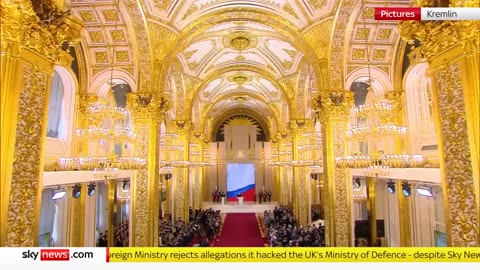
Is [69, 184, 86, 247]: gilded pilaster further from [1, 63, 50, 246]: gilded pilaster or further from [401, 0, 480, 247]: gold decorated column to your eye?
[401, 0, 480, 247]: gold decorated column

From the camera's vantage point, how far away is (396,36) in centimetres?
999

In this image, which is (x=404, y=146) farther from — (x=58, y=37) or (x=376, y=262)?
(x=58, y=37)

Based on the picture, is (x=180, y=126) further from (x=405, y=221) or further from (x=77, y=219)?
(x=405, y=221)

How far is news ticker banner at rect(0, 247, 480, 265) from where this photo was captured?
3.08 m

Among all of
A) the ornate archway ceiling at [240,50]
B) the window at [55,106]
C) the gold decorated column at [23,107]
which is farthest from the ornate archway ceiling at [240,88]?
the gold decorated column at [23,107]

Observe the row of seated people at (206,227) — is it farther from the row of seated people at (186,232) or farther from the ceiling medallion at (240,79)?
the ceiling medallion at (240,79)

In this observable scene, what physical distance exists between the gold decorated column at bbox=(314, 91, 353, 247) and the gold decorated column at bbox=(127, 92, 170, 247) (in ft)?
18.2

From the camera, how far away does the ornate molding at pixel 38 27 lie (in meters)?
3.28

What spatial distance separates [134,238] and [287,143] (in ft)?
42.2

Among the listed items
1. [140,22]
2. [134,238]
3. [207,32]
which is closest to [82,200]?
[134,238]

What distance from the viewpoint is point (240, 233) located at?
16906 mm

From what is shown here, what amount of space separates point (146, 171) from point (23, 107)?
270 inches

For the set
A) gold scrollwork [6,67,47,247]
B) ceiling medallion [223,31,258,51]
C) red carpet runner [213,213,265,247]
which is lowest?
red carpet runner [213,213,265,247]

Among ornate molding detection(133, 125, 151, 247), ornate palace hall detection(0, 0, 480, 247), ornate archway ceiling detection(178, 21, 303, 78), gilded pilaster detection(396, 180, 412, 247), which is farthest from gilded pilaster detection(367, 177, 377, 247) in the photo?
ornate molding detection(133, 125, 151, 247)
